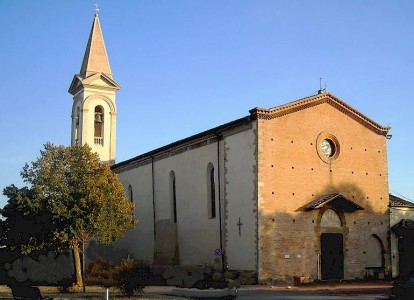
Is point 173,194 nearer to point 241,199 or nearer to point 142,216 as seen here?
point 142,216

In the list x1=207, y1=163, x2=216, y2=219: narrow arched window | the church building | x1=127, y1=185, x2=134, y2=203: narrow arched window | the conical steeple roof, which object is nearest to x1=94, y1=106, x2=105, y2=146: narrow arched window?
the conical steeple roof

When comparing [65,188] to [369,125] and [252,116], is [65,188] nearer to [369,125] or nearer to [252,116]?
[252,116]

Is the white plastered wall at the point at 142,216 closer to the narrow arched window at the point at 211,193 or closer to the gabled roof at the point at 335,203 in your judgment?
the narrow arched window at the point at 211,193

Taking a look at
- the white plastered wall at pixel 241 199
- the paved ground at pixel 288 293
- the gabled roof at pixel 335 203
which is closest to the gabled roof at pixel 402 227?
the gabled roof at pixel 335 203

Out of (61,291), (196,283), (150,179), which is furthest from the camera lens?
(150,179)

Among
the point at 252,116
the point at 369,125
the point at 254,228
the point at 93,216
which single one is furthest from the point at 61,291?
the point at 369,125

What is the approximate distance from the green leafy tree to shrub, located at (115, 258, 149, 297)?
7690 millimetres

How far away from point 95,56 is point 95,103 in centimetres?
435

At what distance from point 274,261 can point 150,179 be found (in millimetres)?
15187

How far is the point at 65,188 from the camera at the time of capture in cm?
2936

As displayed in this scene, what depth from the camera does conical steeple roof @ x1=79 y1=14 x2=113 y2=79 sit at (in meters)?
49.2

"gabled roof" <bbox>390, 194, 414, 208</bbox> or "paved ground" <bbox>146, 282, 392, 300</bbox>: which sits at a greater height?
"gabled roof" <bbox>390, 194, 414, 208</bbox>

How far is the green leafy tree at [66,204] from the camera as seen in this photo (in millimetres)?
28844

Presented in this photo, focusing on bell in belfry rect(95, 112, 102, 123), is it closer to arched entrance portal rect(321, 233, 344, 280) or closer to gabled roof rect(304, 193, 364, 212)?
gabled roof rect(304, 193, 364, 212)
